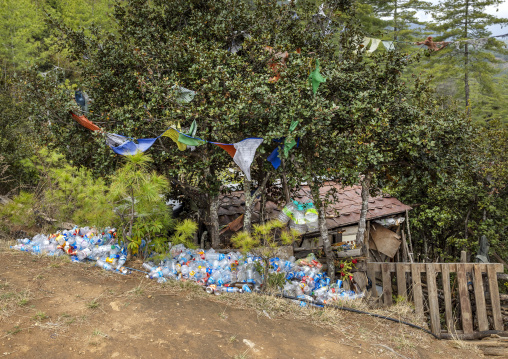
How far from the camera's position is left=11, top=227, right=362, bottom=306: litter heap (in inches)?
208

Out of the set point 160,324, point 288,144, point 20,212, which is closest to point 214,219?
point 288,144

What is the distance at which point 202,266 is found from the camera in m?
5.48

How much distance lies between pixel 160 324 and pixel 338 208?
5617 mm

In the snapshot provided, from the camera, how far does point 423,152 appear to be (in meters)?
5.89

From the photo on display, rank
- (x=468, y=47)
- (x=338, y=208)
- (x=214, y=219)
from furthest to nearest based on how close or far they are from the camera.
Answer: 1. (x=468, y=47)
2. (x=338, y=208)
3. (x=214, y=219)

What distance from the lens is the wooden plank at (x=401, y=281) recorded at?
19.3 feet

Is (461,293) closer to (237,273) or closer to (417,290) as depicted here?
(417,290)

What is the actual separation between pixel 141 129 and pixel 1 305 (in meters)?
3.26

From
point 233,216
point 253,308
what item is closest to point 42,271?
point 253,308

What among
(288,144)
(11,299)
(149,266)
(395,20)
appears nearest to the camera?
(11,299)

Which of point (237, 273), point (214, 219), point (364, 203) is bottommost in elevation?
point (237, 273)

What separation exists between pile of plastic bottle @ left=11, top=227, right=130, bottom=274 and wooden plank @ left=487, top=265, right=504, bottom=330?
19.6 ft

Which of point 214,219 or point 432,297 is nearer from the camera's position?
point 432,297

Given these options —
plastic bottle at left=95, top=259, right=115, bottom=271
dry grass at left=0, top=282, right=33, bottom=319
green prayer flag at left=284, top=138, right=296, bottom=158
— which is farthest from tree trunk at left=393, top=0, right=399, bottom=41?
dry grass at left=0, top=282, right=33, bottom=319
